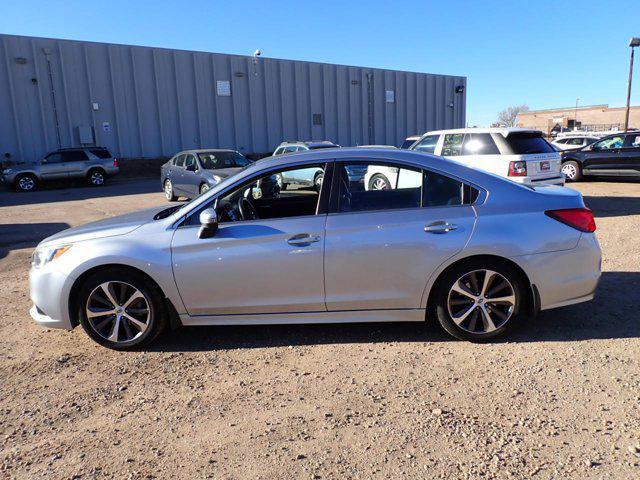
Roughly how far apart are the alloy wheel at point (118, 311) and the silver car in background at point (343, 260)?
0.01 meters

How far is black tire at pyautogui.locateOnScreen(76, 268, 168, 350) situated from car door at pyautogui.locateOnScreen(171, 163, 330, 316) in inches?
9.5

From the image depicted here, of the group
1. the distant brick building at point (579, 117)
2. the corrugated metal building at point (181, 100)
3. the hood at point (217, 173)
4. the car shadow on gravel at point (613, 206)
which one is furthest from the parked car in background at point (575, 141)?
the distant brick building at point (579, 117)

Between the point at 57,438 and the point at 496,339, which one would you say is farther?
the point at 496,339

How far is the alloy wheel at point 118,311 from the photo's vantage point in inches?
157

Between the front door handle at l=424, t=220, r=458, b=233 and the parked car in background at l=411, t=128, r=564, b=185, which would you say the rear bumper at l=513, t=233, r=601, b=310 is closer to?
the front door handle at l=424, t=220, r=458, b=233

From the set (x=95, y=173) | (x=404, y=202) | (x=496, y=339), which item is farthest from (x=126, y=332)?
(x=95, y=173)

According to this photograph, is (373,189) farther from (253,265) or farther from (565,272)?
(565,272)

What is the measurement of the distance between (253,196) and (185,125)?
78.4 feet

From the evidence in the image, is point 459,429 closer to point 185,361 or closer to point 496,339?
point 496,339

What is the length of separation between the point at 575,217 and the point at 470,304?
3.57 ft

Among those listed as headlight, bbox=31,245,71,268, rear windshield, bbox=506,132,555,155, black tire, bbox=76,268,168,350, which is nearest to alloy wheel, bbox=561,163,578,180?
rear windshield, bbox=506,132,555,155

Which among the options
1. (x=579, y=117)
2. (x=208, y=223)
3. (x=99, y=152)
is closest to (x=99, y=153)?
(x=99, y=152)

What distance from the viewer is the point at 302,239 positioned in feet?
12.6

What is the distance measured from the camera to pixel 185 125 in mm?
26906
